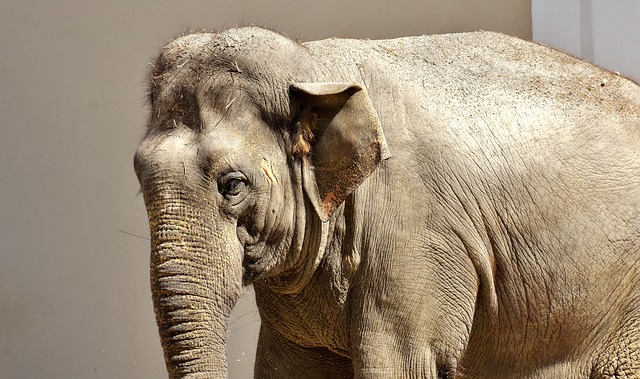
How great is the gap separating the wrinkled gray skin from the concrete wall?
5.04ft

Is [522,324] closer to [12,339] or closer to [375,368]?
[375,368]

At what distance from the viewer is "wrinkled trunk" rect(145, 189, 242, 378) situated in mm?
3371

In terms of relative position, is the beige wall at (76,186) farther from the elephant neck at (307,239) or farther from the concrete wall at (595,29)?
the elephant neck at (307,239)

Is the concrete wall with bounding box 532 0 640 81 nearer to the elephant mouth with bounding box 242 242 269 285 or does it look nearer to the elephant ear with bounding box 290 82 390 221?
the elephant ear with bounding box 290 82 390 221

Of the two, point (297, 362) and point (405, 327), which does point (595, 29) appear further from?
point (405, 327)

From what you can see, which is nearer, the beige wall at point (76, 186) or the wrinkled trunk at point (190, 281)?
the wrinkled trunk at point (190, 281)

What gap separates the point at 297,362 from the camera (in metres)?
4.14

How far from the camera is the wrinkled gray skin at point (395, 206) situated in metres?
3.49

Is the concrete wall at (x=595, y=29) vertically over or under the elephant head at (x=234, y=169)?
under

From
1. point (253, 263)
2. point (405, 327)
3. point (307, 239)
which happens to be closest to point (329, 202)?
point (307, 239)

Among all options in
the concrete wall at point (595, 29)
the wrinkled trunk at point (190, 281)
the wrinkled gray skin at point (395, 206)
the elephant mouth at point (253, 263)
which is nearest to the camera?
the wrinkled trunk at point (190, 281)

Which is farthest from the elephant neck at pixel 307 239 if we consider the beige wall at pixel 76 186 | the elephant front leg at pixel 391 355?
the beige wall at pixel 76 186

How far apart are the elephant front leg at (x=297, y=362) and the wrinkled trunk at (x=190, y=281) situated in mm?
680

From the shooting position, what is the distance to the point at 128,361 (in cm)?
545
